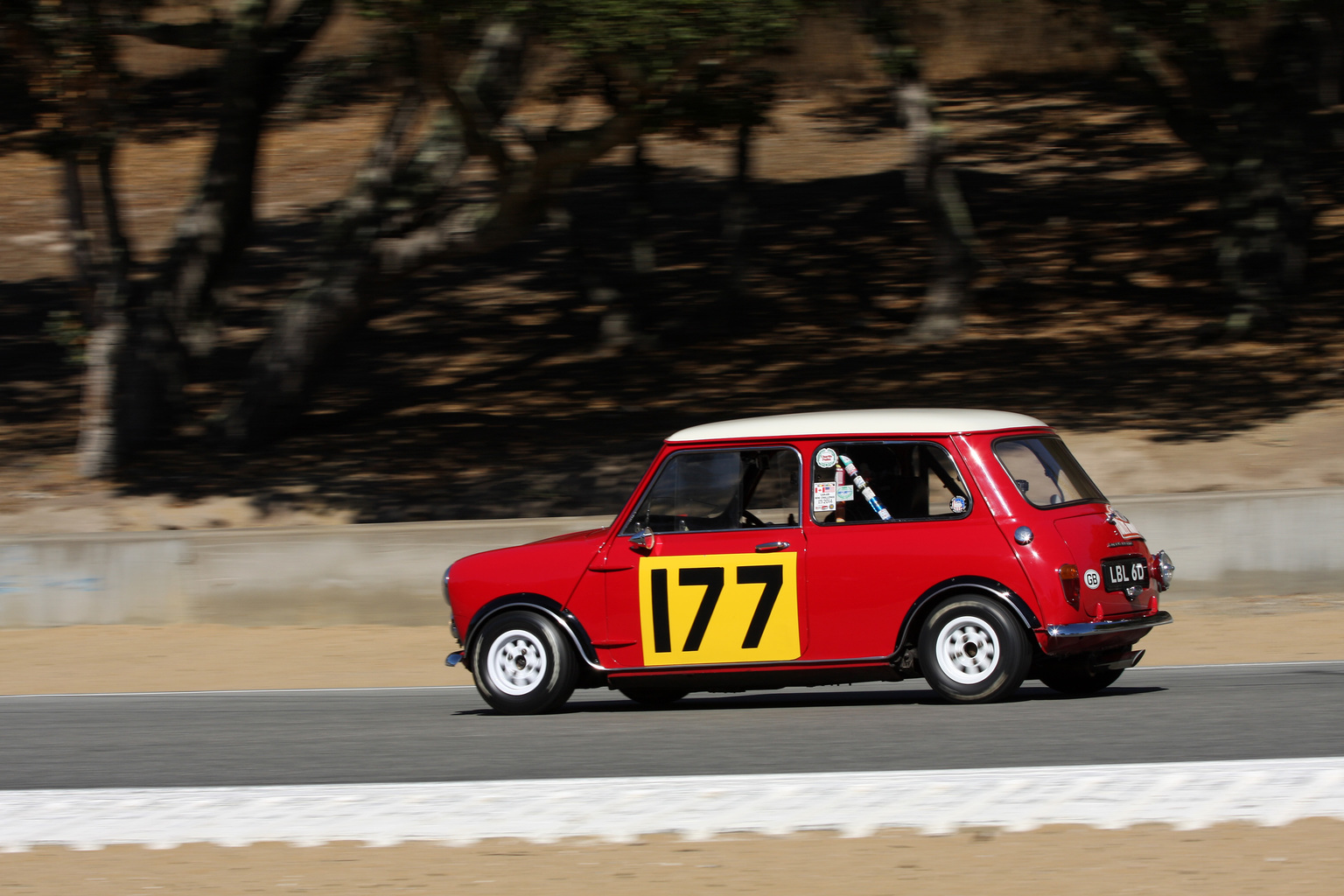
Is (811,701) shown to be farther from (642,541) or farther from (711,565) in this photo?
(642,541)

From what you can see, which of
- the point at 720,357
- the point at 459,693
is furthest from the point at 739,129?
the point at 459,693

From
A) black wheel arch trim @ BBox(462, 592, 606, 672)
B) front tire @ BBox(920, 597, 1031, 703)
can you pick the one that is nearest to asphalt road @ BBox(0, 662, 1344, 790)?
front tire @ BBox(920, 597, 1031, 703)

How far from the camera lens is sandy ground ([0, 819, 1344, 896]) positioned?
205 inches

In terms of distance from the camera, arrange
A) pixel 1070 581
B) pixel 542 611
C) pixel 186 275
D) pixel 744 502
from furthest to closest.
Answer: pixel 186 275 → pixel 542 611 → pixel 744 502 → pixel 1070 581

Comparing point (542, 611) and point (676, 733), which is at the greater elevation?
point (542, 611)

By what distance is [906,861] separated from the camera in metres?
5.51

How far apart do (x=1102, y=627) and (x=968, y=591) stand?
Result: 2.33ft

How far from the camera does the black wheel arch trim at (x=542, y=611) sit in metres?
9.32

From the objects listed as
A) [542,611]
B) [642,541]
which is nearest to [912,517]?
[642,541]

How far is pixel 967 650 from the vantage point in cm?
884

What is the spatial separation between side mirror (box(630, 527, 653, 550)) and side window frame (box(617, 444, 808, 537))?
0.14 ft

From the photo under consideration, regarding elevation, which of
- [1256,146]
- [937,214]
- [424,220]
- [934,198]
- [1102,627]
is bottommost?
[1102,627]

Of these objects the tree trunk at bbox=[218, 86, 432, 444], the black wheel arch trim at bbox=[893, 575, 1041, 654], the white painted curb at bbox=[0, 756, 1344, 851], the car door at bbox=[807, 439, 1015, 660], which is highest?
the tree trunk at bbox=[218, 86, 432, 444]

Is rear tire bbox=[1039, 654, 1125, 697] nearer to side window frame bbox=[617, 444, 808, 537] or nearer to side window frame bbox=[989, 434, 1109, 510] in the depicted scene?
side window frame bbox=[989, 434, 1109, 510]
